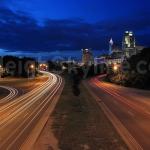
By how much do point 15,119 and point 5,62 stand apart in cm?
15493

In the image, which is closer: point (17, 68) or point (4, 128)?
point (4, 128)

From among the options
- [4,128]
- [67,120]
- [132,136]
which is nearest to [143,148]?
[132,136]

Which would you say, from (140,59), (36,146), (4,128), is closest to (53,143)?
(36,146)

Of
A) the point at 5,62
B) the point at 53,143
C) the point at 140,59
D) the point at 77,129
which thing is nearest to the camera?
the point at 53,143

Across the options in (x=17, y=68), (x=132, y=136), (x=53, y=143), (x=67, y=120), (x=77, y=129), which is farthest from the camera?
(x=17, y=68)

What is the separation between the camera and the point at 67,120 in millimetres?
30594

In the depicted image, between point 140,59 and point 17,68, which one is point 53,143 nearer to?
point 140,59

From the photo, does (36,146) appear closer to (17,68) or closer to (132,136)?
(132,136)

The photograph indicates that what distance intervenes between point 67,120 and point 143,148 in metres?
12.6

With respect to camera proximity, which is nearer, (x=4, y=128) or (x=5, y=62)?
(x=4, y=128)

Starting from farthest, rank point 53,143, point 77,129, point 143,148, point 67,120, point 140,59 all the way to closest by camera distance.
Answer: point 140,59
point 67,120
point 77,129
point 53,143
point 143,148

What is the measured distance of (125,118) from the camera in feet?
102

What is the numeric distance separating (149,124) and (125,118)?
429 cm

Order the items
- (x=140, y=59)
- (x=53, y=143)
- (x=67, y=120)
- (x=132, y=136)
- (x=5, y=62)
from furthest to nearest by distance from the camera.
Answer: (x=5, y=62) < (x=140, y=59) < (x=67, y=120) < (x=132, y=136) < (x=53, y=143)
